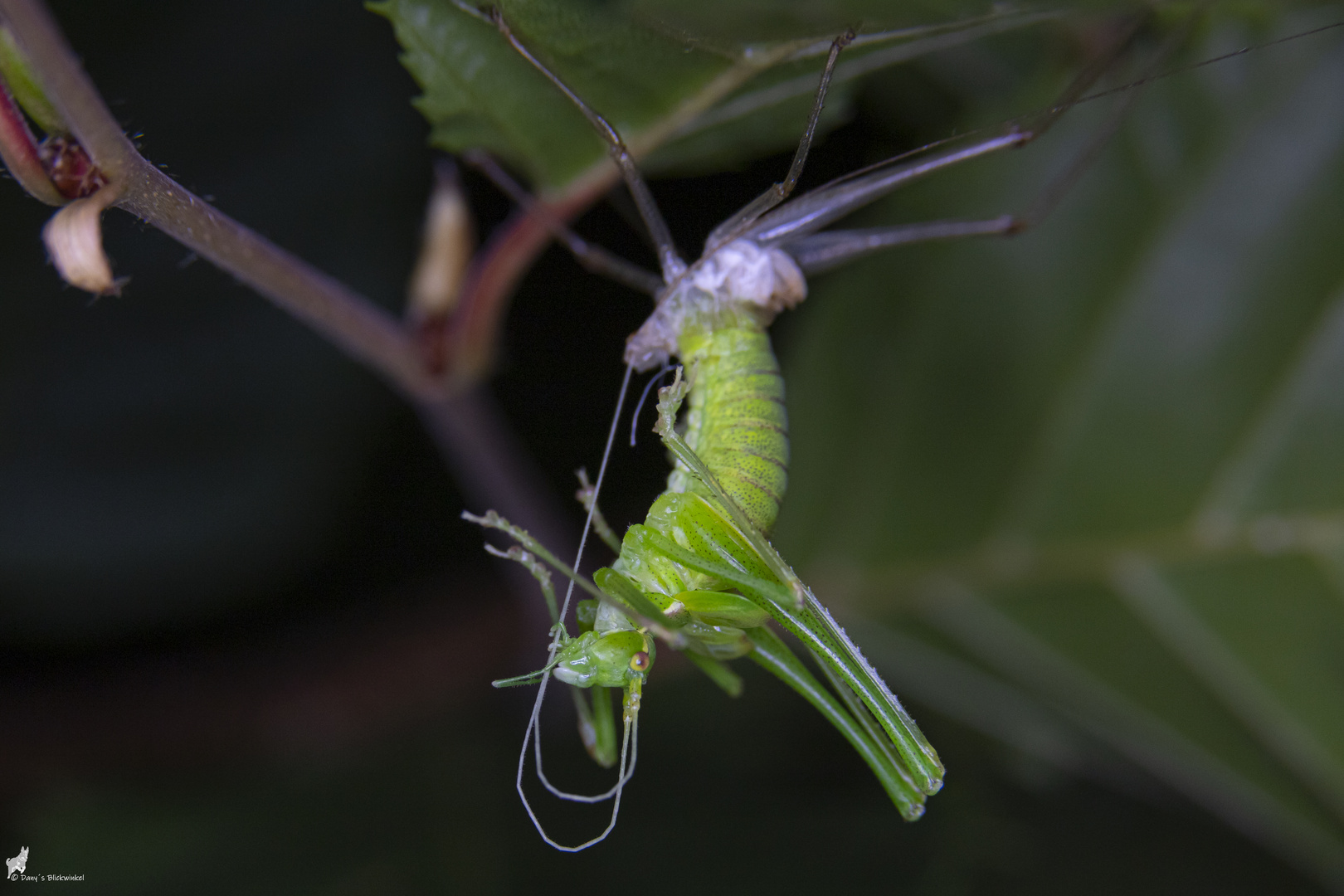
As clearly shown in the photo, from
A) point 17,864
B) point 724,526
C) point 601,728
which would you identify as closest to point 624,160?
point 724,526

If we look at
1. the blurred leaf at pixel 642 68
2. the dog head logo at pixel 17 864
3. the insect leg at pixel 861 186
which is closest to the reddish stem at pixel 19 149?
the blurred leaf at pixel 642 68

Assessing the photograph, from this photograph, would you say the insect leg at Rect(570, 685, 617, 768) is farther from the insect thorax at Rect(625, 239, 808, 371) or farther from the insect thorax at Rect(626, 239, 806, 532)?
the insect thorax at Rect(625, 239, 808, 371)

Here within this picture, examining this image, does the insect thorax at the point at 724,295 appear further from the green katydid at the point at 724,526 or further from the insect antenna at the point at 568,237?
the insect antenna at the point at 568,237

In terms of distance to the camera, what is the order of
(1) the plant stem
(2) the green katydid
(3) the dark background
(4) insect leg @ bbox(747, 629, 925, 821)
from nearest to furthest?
(1) the plant stem → (2) the green katydid → (4) insect leg @ bbox(747, 629, 925, 821) → (3) the dark background

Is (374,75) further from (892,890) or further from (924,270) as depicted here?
(892,890)

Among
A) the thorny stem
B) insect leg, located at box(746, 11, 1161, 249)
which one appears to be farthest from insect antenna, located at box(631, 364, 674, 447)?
the thorny stem

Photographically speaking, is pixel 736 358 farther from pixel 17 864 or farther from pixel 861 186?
pixel 17 864

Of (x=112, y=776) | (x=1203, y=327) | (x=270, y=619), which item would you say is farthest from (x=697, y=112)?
(x=112, y=776)
